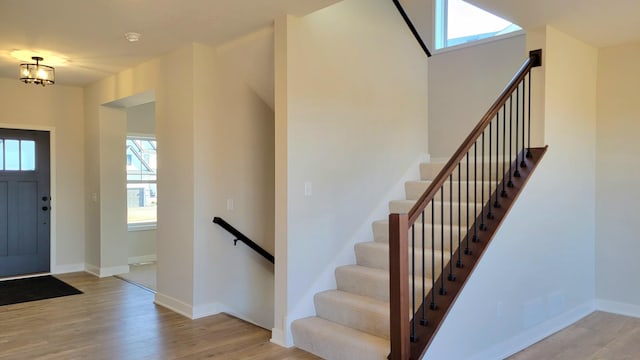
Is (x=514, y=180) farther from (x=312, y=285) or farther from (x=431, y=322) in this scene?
(x=312, y=285)

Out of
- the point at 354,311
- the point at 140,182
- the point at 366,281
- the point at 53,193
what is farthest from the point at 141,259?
the point at 354,311

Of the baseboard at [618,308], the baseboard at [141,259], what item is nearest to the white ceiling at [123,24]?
the baseboard at [141,259]

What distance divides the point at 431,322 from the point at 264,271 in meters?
2.29

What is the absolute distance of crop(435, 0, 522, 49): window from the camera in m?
5.71

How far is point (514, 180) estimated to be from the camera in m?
3.53

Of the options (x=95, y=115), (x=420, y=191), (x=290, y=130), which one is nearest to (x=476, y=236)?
(x=420, y=191)

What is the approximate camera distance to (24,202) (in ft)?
19.8

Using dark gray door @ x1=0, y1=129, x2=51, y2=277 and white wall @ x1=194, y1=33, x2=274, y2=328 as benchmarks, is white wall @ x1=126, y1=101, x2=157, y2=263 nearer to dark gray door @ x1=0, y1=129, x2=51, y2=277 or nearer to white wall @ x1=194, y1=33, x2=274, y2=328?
dark gray door @ x1=0, y1=129, x2=51, y2=277

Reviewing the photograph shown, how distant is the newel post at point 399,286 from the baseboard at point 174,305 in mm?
2327

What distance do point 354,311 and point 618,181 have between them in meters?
2.90

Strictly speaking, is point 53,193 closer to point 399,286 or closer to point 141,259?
point 141,259

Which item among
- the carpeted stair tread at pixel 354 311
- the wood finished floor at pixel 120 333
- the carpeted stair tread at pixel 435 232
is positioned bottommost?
the wood finished floor at pixel 120 333

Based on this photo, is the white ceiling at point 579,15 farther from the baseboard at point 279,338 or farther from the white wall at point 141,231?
the white wall at point 141,231

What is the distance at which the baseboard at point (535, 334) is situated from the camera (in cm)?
321
